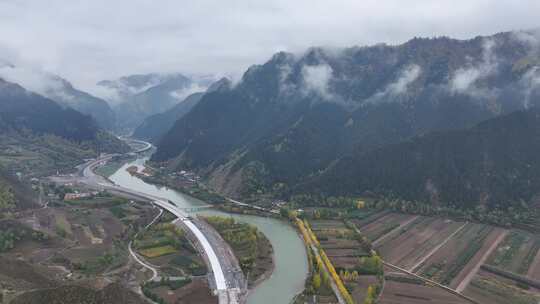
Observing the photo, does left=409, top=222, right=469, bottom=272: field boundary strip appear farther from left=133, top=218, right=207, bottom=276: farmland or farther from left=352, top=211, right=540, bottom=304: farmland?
left=133, top=218, right=207, bottom=276: farmland

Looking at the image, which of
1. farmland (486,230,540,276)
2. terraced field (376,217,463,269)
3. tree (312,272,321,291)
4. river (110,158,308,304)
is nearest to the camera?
tree (312,272,321,291)

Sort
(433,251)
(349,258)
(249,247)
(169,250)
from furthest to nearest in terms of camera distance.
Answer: (433,251) → (249,247) → (169,250) → (349,258)

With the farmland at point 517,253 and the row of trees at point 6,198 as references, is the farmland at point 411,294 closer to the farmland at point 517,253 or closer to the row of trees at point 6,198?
the farmland at point 517,253

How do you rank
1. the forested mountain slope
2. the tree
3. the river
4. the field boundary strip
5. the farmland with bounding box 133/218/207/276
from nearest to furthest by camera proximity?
the tree, the river, the farmland with bounding box 133/218/207/276, the field boundary strip, the forested mountain slope

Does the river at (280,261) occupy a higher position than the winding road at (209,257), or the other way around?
the winding road at (209,257)

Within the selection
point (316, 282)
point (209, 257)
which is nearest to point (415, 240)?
point (316, 282)

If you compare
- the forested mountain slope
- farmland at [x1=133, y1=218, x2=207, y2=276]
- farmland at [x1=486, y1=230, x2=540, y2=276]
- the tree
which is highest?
the forested mountain slope

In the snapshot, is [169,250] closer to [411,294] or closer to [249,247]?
[249,247]

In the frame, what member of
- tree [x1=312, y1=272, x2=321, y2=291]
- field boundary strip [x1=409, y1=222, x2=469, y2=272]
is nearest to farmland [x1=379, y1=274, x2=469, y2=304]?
field boundary strip [x1=409, y1=222, x2=469, y2=272]

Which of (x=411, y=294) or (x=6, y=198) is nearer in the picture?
(x=411, y=294)

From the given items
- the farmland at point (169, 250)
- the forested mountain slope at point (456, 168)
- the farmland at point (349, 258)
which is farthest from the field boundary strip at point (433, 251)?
the farmland at point (169, 250)

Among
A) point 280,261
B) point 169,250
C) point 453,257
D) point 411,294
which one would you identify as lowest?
point 453,257
